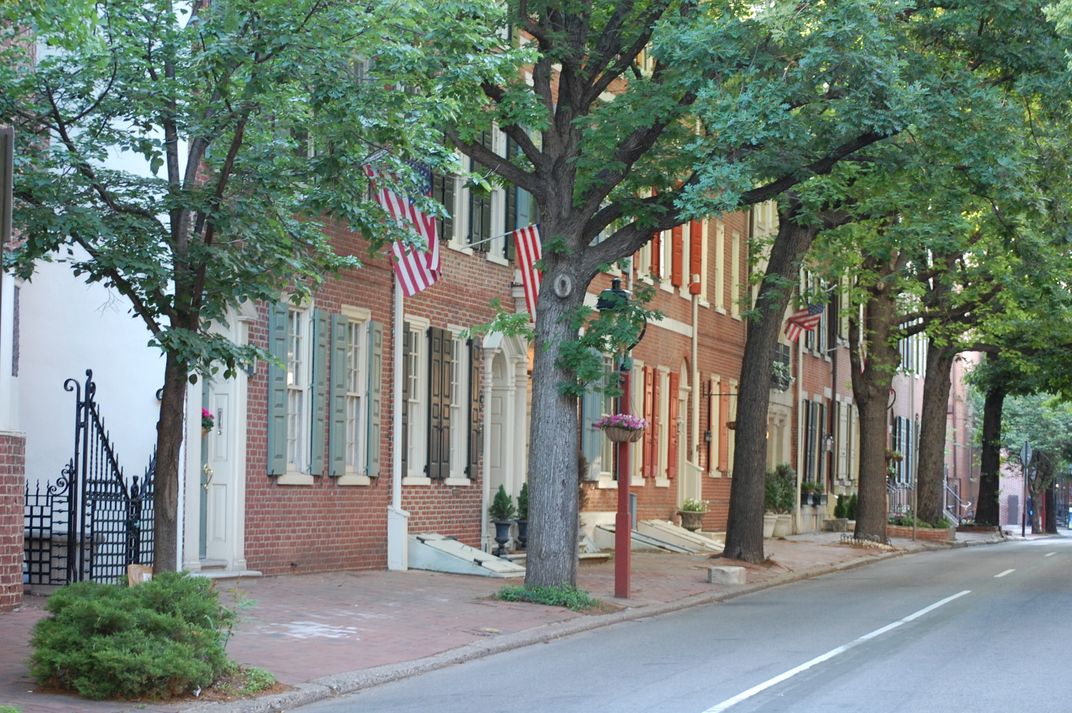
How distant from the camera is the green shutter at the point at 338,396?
72.8ft

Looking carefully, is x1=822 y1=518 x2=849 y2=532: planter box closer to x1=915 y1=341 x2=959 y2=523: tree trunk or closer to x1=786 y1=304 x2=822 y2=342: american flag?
x1=915 y1=341 x2=959 y2=523: tree trunk

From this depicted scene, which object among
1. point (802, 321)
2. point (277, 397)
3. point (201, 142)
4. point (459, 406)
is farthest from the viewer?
point (802, 321)

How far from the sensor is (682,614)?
64.0 feet

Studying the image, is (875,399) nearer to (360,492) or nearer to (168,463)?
(360,492)

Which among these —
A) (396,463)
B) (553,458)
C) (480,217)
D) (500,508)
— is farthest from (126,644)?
(480,217)

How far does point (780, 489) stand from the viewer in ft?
131

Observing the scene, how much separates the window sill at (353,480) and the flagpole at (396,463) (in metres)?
0.59

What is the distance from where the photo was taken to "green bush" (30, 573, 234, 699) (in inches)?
424

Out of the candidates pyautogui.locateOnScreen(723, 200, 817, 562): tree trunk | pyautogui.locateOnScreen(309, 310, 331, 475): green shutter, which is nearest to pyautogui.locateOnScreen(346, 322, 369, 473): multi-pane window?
pyautogui.locateOnScreen(309, 310, 331, 475): green shutter

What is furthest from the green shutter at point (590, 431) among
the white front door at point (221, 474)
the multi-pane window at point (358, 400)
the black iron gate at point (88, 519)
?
the black iron gate at point (88, 519)

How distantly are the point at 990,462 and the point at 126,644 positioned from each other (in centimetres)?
4604

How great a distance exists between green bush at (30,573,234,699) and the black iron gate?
17.4 feet

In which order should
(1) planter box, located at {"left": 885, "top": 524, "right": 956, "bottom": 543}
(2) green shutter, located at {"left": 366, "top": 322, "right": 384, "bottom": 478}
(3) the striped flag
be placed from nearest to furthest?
1. (2) green shutter, located at {"left": 366, "top": 322, "right": 384, "bottom": 478}
2. (3) the striped flag
3. (1) planter box, located at {"left": 885, "top": 524, "right": 956, "bottom": 543}

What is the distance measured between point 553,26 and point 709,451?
813 inches
